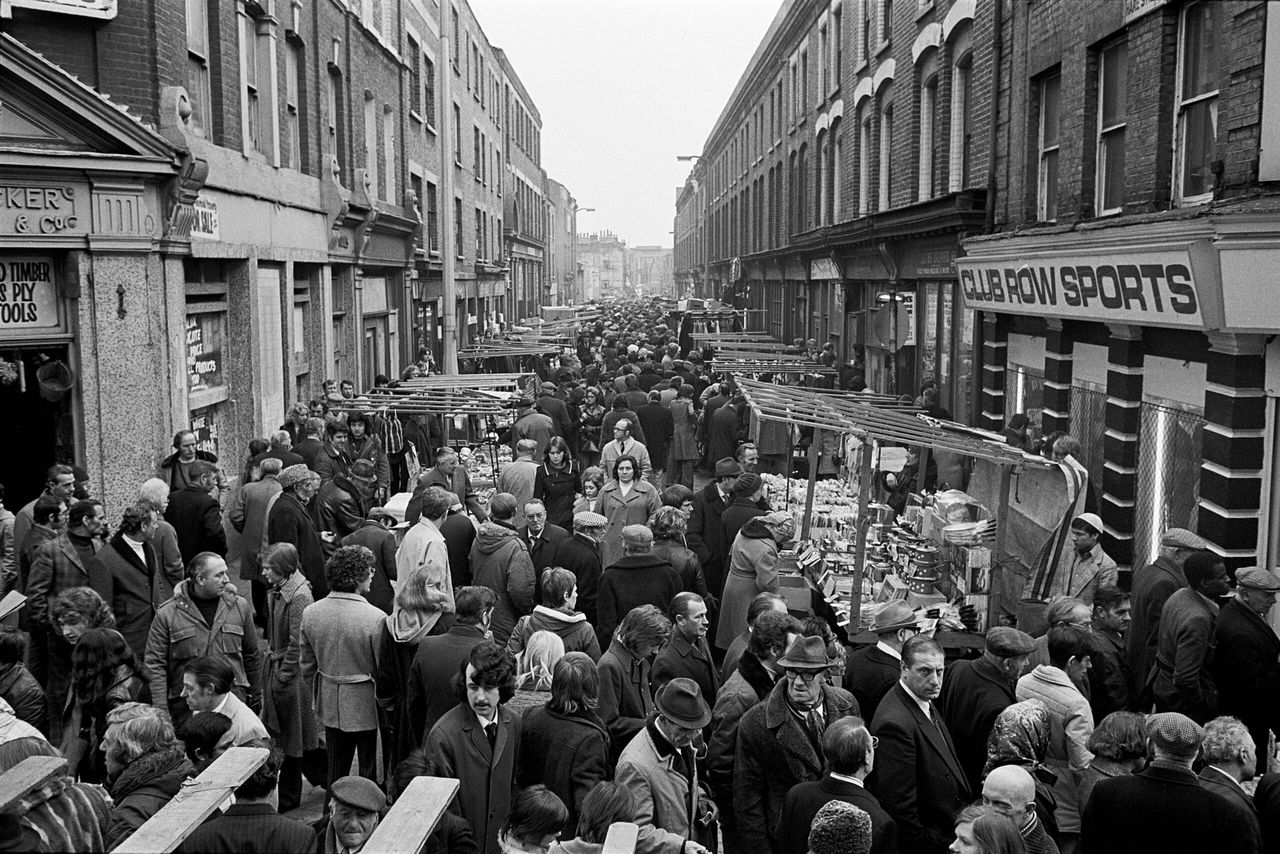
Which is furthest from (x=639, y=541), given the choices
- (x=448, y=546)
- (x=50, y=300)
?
(x=50, y=300)

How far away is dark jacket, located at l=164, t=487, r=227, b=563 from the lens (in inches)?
383

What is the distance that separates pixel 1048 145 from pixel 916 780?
10556mm

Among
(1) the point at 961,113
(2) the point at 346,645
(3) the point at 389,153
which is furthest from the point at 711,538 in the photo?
(3) the point at 389,153

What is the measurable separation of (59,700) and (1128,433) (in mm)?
9019

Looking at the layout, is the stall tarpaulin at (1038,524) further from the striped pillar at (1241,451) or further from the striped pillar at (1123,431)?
the striped pillar at (1123,431)

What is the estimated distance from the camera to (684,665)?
6.45m

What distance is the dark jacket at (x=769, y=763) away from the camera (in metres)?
5.45

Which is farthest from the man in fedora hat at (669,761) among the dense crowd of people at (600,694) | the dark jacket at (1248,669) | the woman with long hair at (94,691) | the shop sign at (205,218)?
the shop sign at (205,218)

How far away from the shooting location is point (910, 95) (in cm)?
2050

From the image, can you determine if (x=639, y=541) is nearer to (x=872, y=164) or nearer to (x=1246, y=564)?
(x=1246, y=564)

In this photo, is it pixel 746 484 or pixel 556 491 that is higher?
pixel 746 484

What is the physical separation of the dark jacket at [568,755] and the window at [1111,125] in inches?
334

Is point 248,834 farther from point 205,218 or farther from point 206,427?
point 206,427

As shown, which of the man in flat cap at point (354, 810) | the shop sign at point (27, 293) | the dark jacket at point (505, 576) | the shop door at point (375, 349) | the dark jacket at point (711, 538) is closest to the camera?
the man in flat cap at point (354, 810)
